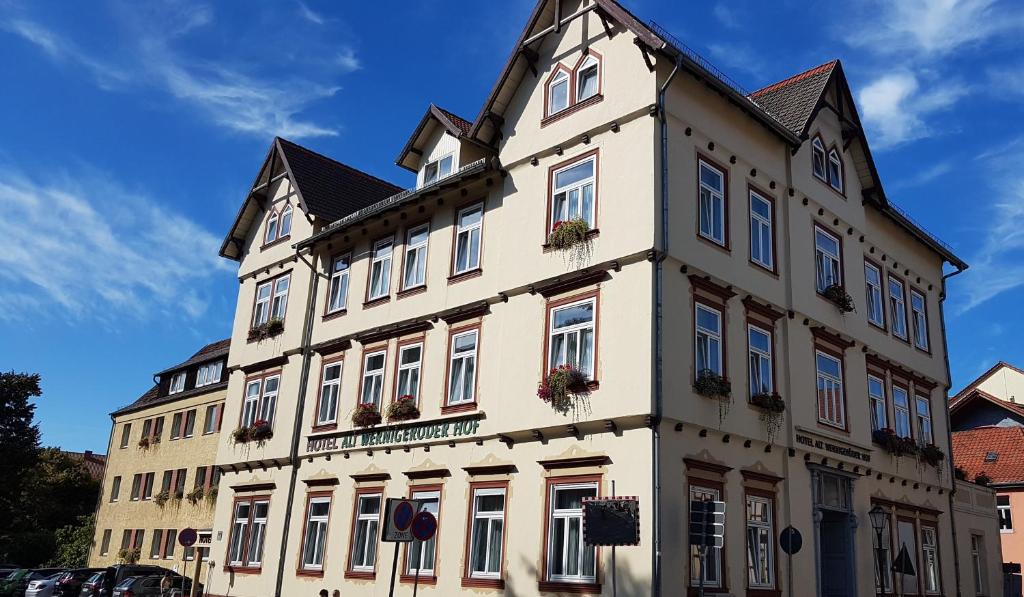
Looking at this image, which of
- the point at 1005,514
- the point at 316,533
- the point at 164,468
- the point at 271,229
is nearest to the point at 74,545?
the point at 164,468

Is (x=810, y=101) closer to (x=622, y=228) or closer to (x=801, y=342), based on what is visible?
(x=801, y=342)

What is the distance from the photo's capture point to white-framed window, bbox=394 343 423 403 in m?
25.3

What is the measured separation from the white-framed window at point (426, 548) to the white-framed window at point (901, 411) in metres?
13.7

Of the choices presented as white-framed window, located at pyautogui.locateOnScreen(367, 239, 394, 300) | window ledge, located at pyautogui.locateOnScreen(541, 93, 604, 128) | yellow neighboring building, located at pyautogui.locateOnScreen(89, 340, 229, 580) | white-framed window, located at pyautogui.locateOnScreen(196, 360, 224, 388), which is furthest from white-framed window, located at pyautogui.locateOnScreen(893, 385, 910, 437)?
white-framed window, located at pyautogui.locateOnScreen(196, 360, 224, 388)

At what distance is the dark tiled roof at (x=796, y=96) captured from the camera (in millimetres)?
25344

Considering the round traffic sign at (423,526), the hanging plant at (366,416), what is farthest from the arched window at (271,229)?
the round traffic sign at (423,526)

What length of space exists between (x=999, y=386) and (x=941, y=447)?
97.1ft

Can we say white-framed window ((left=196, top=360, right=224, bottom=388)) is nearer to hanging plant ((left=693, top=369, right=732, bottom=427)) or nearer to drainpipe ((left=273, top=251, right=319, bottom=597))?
drainpipe ((left=273, top=251, right=319, bottom=597))

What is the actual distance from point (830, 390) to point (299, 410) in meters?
15.6

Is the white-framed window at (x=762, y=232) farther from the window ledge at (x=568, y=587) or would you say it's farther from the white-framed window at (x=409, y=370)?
the white-framed window at (x=409, y=370)

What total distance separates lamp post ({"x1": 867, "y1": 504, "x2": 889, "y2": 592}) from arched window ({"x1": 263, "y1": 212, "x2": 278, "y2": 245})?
70.3 ft

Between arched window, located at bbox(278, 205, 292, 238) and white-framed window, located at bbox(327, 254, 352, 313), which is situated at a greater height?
arched window, located at bbox(278, 205, 292, 238)

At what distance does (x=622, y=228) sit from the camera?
20.3m

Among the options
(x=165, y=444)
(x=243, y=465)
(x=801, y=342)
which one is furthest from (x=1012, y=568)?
(x=165, y=444)
